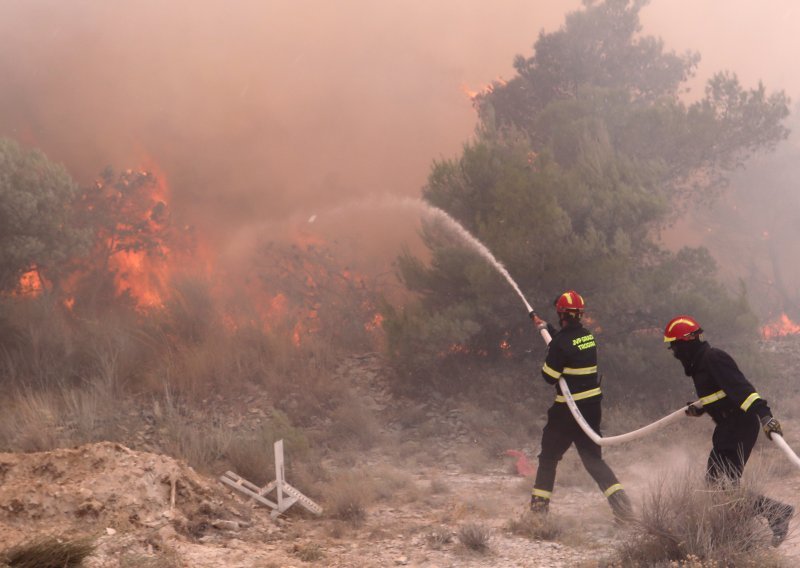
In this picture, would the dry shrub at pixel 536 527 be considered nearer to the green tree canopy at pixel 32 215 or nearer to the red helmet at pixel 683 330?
the red helmet at pixel 683 330

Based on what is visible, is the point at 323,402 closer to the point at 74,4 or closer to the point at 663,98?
the point at 663,98

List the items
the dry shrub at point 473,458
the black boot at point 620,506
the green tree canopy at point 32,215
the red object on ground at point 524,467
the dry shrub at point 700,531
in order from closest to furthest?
the dry shrub at point 700,531 < the black boot at point 620,506 < the red object on ground at point 524,467 < the dry shrub at point 473,458 < the green tree canopy at point 32,215

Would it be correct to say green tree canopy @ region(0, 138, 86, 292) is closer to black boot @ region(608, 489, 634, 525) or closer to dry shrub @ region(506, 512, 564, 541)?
dry shrub @ region(506, 512, 564, 541)

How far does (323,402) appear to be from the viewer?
10.5 m

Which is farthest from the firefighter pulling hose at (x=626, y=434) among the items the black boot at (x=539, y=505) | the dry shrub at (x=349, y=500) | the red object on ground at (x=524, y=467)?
the red object on ground at (x=524, y=467)

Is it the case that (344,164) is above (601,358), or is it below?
above

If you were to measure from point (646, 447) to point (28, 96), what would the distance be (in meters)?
15.9

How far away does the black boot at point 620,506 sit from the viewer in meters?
5.28

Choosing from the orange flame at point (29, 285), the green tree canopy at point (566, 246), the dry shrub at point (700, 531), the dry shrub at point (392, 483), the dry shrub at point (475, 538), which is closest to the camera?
the dry shrub at point (700, 531)

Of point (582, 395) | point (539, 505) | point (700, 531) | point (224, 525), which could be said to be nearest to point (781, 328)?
point (582, 395)

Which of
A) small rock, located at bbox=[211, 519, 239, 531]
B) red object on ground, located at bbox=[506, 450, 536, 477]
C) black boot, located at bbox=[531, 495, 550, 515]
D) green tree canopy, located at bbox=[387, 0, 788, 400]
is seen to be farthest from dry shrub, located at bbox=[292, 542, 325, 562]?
green tree canopy, located at bbox=[387, 0, 788, 400]

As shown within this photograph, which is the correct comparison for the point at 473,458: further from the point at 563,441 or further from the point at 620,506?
the point at 620,506

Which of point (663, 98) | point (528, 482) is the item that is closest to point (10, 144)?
point (528, 482)

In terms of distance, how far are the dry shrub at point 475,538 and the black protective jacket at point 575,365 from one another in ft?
3.88
